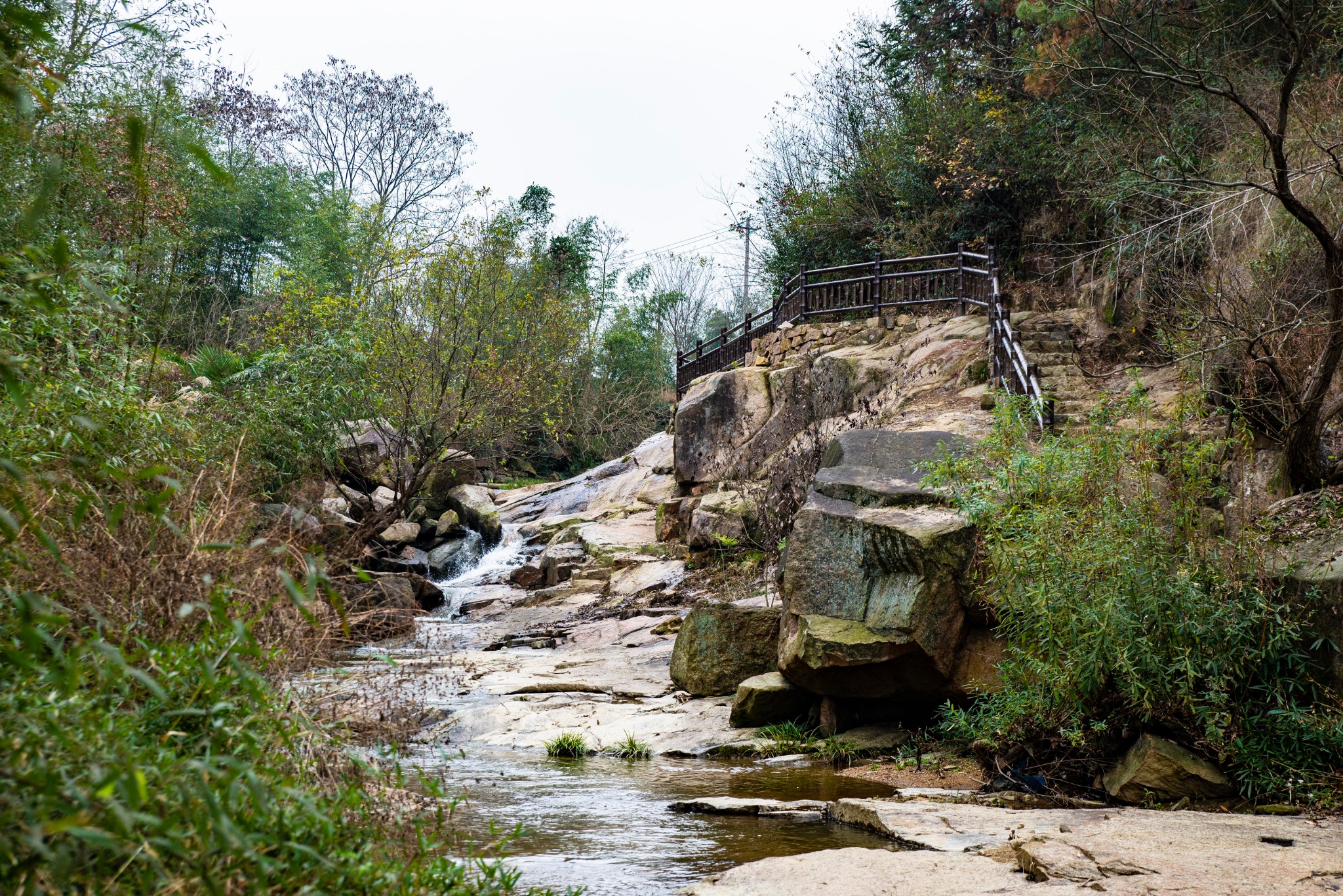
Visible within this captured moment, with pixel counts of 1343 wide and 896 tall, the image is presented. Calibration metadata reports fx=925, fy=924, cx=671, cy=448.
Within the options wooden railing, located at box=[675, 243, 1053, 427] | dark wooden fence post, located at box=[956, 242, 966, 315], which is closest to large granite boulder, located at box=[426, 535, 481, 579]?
wooden railing, located at box=[675, 243, 1053, 427]

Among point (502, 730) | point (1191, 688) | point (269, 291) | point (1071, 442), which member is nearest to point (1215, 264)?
point (1071, 442)

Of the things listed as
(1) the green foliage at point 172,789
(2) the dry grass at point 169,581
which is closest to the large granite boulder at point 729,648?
(2) the dry grass at point 169,581

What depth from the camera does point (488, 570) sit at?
1894 cm

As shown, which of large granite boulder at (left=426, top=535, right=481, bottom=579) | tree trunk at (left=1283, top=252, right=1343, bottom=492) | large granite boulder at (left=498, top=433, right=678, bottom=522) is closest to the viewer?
tree trunk at (left=1283, top=252, right=1343, bottom=492)

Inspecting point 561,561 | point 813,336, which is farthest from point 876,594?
point 813,336

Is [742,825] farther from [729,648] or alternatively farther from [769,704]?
[729,648]

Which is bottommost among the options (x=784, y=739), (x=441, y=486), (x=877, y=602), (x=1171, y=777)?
(x=784, y=739)

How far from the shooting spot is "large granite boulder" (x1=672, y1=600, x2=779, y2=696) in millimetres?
8227

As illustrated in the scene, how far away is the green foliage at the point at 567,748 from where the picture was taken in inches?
290

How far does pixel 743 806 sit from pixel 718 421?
1311 centimetres

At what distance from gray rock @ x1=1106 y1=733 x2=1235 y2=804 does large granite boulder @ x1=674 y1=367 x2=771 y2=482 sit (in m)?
12.5

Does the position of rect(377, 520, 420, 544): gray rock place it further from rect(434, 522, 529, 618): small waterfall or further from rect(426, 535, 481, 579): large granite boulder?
rect(434, 522, 529, 618): small waterfall

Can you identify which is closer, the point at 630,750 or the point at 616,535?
the point at 630,750

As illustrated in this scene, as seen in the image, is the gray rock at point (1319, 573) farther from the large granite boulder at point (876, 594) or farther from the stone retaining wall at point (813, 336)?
the stone retaining wall at point (813, 336)
